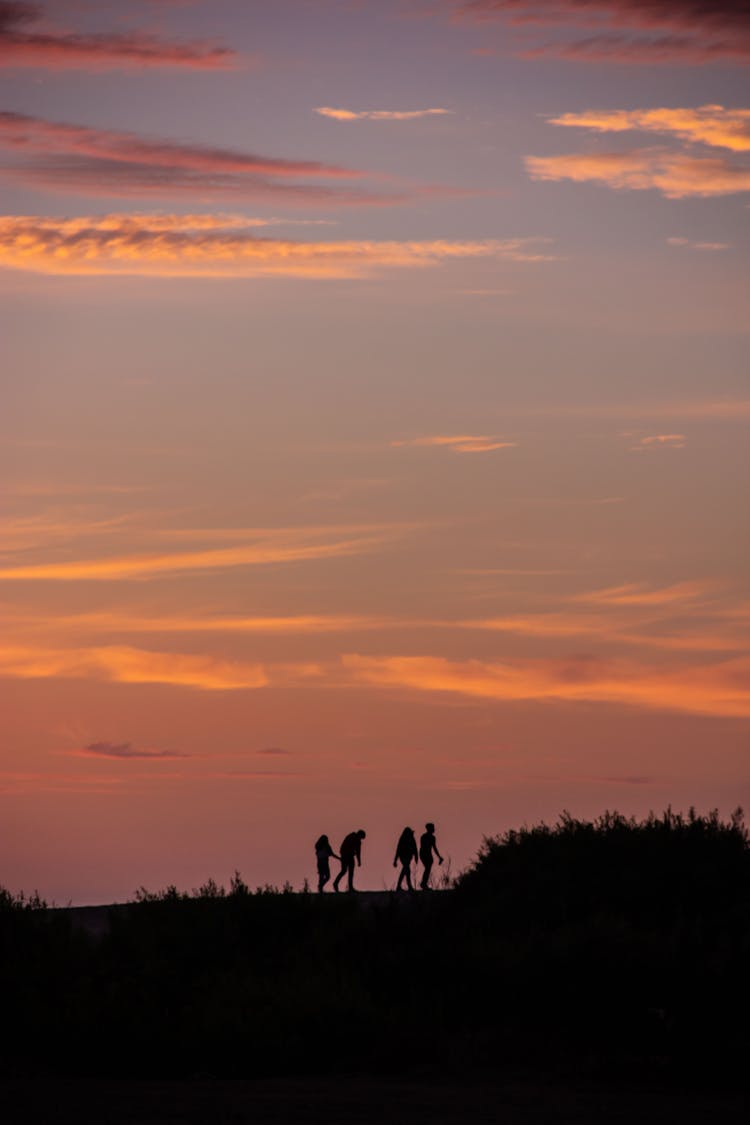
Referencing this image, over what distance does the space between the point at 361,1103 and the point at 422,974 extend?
6010 mm

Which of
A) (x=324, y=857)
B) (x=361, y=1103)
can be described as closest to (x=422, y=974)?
(x=361, y=1103)

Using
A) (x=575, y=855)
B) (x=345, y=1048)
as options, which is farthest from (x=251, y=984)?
(x=575, y=855)

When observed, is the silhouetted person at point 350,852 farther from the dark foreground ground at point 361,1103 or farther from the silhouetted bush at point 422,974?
the dark foreground ground at point 361,1103

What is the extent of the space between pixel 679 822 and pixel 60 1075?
13.4 m

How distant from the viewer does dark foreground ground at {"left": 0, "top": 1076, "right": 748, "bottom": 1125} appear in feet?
62.9

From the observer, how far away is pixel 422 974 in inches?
1026

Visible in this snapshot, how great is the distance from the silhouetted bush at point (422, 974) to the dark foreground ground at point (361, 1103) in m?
1.14

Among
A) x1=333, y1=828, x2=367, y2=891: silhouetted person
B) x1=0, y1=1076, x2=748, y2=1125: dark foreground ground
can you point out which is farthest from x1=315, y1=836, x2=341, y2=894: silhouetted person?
x1=0, y1=1076, x2=748, y2=1125: dark foreground ground

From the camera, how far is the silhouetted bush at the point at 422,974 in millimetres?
23438

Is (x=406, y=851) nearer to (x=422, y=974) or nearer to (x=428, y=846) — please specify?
(x=428, y=846)

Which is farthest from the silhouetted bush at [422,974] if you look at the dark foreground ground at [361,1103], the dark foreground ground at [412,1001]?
the dark foreground ground at [361,1103]

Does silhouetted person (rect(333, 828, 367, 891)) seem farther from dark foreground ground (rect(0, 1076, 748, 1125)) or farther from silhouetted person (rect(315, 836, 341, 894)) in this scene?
dark foreground ground (rect(0, 1076, 748, 1125))

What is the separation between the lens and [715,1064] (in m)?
22.8

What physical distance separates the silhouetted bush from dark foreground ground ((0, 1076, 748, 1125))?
1.14 metres
